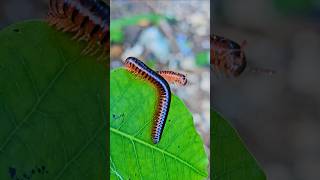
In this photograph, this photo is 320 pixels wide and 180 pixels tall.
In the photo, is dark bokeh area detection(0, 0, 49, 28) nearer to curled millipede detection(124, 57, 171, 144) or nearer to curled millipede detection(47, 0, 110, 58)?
curled millipede detection(47, 0, 110, 58)

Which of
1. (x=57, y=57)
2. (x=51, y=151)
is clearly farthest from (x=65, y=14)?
(x=51, y=151)

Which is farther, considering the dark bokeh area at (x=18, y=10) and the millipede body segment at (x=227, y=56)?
the millipede body segment at (x=227, y=56)

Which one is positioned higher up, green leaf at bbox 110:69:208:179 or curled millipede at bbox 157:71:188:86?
curled millipede at bbox 157:71:188:86

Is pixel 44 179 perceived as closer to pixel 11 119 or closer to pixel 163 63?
pixel 11 119

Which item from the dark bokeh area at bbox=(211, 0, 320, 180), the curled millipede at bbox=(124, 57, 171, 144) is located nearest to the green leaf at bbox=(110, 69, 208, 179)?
the curled millipede at bbox=(124, 57, 171, 144)

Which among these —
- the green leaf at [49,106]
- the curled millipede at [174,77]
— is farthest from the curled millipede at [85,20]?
the curled millipede at [174,77]

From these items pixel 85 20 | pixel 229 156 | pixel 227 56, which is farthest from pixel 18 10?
pixel 229 156

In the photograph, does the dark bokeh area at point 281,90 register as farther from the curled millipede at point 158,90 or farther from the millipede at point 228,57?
the curled millipede at point 158,90

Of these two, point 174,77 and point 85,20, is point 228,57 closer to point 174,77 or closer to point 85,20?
point 174,77
